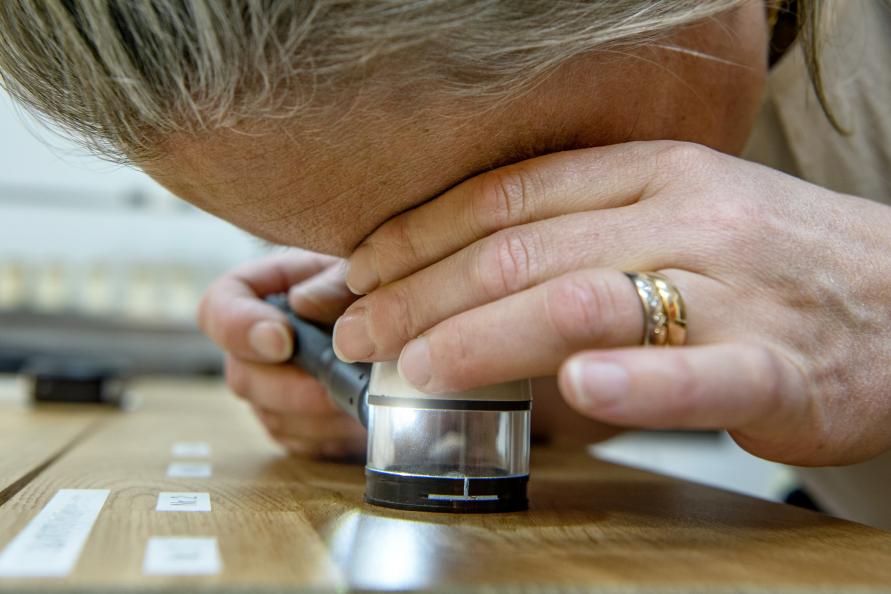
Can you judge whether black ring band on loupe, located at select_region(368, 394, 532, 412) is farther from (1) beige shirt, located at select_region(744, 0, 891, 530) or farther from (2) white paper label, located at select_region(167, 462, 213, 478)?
(1) beige shirt, located at select_region(744, 0, 891, 530)

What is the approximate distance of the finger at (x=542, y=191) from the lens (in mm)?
517

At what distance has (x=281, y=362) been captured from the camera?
838 mm

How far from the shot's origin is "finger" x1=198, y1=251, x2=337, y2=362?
2.68 feet

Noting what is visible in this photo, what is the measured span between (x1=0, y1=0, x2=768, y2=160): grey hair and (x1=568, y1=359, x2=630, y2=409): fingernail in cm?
17

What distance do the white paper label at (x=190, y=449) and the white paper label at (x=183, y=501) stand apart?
230 mm

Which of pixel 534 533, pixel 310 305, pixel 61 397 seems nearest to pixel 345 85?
pixel 534 533

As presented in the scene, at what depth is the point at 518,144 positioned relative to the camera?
0.53 meters

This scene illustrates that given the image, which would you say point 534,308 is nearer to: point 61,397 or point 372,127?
point 372,127

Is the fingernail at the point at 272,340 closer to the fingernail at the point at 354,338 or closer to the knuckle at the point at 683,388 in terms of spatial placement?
the fingernail at the point at 354,338

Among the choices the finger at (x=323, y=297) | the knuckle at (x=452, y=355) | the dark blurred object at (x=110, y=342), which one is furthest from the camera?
the dark blurred object at (x=110, y=342)

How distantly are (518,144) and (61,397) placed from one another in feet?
3.58

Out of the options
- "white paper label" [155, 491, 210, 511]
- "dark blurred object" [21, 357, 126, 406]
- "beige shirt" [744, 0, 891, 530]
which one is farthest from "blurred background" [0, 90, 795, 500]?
"white paper label" [155, 491, 210, 511]

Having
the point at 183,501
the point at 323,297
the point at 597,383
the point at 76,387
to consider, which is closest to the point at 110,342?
the point at 76,387

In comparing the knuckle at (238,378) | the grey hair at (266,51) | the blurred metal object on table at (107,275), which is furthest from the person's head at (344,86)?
the blurred metal object on table at (107,275)
